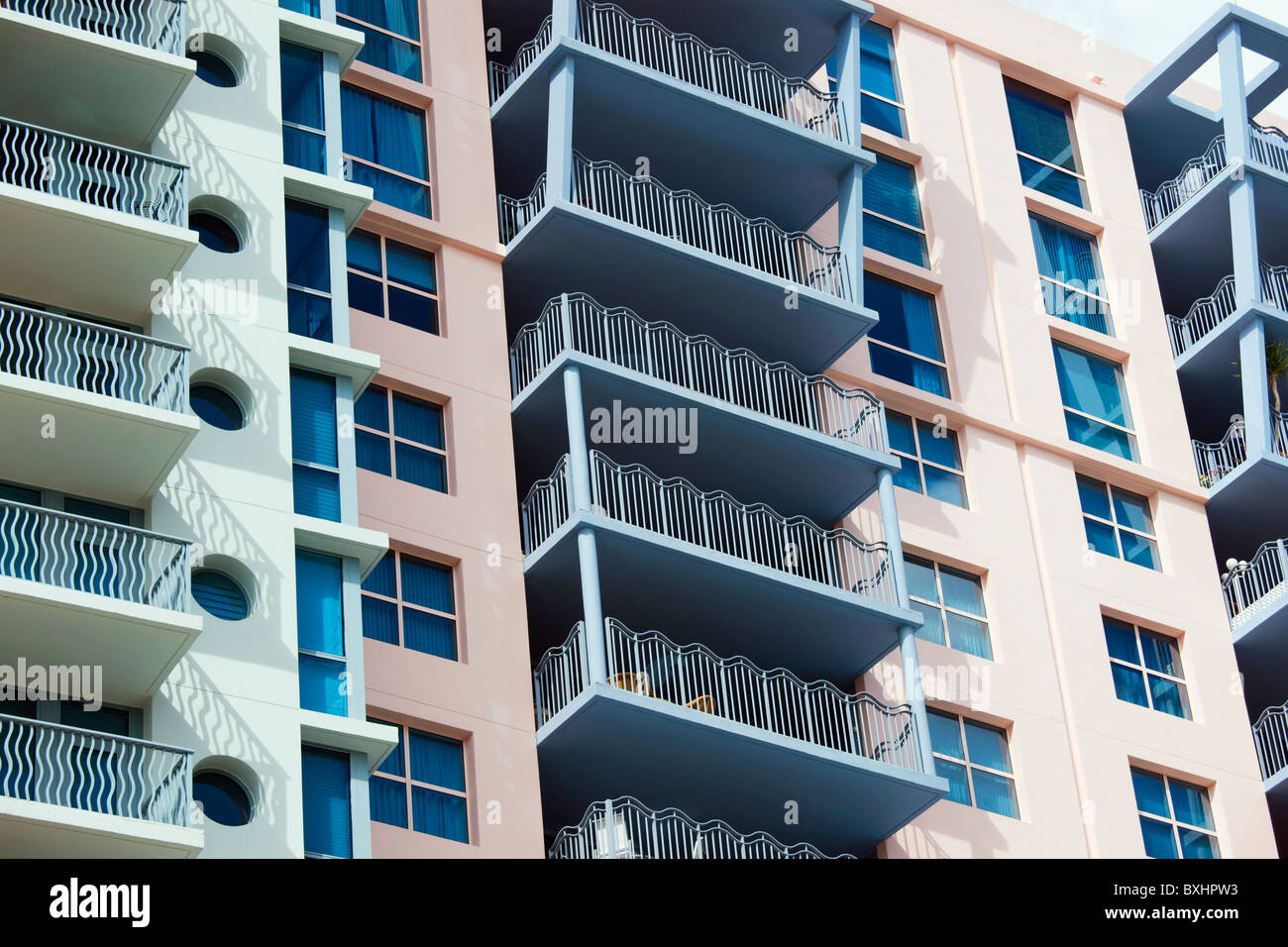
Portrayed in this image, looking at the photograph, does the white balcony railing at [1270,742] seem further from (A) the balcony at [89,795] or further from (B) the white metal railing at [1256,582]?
(A) the balcony at [89,795]

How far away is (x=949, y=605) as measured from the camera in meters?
34.4

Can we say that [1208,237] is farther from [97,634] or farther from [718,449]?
[97,634]

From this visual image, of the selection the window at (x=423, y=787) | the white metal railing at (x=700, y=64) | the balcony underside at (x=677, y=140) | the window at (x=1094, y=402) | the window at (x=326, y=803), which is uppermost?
the white metal railing at (x=700, y=64)

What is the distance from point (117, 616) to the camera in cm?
2452

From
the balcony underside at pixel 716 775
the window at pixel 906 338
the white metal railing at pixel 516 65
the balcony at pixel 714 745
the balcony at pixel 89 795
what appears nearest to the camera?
the balcony at pixel 89 795

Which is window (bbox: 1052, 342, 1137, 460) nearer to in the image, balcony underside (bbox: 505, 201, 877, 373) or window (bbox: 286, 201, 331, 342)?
balcony underside (bbox: 505, 201, 877, 373)

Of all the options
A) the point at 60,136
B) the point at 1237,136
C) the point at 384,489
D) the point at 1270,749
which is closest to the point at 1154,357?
the point at 1237,136

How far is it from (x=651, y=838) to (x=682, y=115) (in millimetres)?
12273

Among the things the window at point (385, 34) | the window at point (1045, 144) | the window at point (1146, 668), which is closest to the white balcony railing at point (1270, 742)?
the window at point (1146, 668)

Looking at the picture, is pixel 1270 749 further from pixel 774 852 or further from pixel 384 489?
pixel 384 489

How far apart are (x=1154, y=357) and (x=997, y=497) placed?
219 inches

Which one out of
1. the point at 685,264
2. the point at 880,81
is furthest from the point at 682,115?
the point at 880,81

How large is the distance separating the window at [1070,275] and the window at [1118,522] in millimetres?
3315

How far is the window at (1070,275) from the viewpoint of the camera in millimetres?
39250
